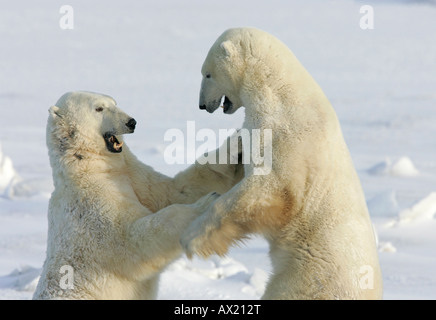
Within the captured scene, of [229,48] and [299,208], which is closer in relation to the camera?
[299,208]

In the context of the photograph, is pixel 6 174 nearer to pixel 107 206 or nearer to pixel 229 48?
pixel 107 206

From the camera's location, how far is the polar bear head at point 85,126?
4.08 metres

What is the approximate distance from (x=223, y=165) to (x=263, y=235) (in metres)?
0.62

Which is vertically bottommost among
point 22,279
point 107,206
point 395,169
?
point 395,169

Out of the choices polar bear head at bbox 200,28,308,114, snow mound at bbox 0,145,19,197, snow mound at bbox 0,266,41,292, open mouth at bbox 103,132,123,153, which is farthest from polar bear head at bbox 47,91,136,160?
snow mound at bbox 0,145,19,197

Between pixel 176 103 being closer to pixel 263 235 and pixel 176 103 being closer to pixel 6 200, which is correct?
pixel 6 200

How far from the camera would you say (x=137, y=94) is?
648 inches

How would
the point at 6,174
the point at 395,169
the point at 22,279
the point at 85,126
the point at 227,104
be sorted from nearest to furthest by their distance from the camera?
the point at 227,104 < the point at 85,126 < the point at 22,279 < the point at 6,174 < the point at 395,169

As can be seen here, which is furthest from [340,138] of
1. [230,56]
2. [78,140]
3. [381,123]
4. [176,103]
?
[176,103]

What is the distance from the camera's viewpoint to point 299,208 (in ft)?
11.1

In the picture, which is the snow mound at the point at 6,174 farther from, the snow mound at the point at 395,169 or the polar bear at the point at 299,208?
the polar bear at the point at 299,208

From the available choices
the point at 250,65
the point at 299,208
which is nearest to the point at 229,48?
the point at 250,65

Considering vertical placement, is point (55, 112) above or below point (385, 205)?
above

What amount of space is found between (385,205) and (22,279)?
455 cm
